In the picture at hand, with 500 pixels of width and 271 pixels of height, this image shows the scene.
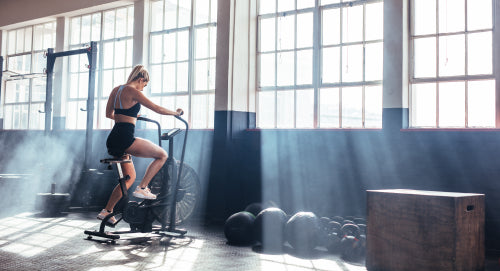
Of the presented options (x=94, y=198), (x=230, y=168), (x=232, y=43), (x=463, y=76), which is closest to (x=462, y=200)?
(x=463, y=76)

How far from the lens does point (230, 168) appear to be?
638 cm

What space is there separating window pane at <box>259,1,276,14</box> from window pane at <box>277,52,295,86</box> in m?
0.68

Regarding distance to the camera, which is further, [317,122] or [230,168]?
[230,168]

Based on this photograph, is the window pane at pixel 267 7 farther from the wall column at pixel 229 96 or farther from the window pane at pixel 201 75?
the window pane at pixel 201 75

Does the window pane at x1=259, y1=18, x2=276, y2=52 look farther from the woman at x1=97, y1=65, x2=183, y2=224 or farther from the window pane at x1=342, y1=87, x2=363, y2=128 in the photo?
the woman at x1=97, y1=65, x2=183, y2=224


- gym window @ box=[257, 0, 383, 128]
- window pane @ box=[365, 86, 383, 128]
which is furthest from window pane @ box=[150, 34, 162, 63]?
window pane @ box=[365, 86, 383, 128]

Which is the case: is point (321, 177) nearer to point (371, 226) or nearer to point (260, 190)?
point (260, 190)

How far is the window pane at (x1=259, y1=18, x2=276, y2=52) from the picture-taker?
256 inches

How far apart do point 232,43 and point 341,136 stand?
208 cm

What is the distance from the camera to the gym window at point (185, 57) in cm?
705

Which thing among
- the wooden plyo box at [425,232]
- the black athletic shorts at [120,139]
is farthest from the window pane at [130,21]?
the wooden plyo box at [425,232]

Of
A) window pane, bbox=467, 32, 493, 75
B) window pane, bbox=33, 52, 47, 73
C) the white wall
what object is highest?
the white wall

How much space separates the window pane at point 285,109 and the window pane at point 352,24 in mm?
1044

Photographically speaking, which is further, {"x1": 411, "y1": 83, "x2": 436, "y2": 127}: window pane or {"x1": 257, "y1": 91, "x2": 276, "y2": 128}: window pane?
{"x1": 257, "y1": 91, "x2": 276, "y2": 128}: window pane
